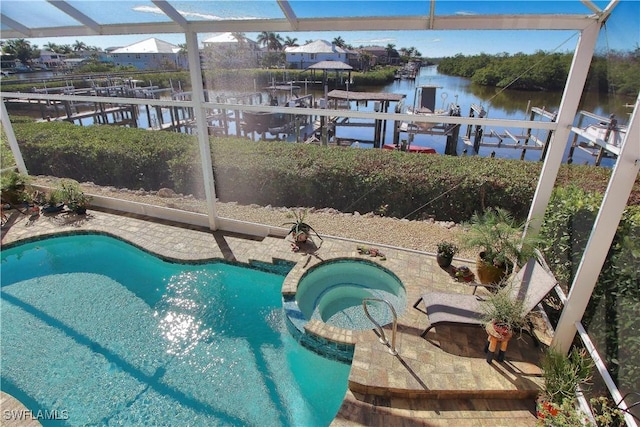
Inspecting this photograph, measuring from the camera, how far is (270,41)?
22.2 feet

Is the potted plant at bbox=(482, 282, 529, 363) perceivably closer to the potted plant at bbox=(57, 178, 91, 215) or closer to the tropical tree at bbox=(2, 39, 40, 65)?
the potted plant at bbox=(57, 178, 91, 215)

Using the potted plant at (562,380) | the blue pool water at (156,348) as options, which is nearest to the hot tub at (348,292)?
the blue pool water at (156,348)

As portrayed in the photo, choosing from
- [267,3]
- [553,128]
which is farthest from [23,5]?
[553,128]

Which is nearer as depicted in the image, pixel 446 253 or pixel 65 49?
pixel 446 253

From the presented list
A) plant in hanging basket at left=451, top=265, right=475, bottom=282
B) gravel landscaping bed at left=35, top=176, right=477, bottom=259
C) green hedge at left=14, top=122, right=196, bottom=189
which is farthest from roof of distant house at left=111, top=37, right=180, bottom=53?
plant in hanging basket at left=451, top=265, right=475, bottom=282

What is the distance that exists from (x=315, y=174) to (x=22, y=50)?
8.42 meters

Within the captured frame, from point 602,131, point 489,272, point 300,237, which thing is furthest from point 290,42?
point 489,272

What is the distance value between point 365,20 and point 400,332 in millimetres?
4320

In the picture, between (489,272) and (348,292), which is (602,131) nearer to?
(489,272)

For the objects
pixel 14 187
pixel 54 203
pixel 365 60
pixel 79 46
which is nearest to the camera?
pixel 365 60

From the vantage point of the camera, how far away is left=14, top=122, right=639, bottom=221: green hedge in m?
8.13

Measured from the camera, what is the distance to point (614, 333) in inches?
129

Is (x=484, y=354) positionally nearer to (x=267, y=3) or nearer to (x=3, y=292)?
(x=267, y=3)

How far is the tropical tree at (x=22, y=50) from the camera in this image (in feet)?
27.3
